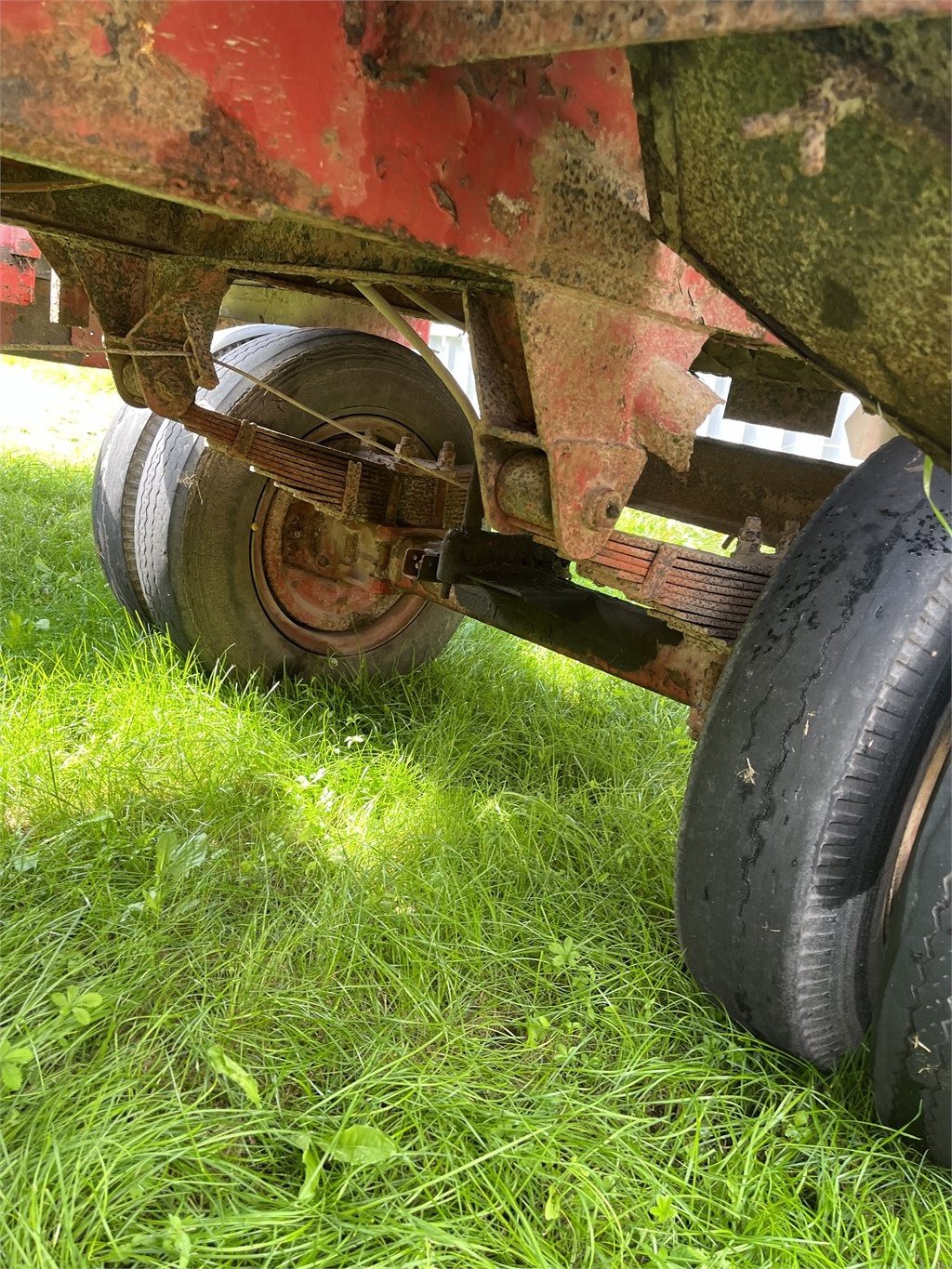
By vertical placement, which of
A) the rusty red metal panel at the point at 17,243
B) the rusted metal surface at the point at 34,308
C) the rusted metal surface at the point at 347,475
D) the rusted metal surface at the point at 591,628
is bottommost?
the rusted metal surface at the point at 591,628

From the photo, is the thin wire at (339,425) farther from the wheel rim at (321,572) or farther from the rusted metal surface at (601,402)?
the rusted metal surface at (601,402)

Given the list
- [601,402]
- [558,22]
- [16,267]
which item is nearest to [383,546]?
[16,267]

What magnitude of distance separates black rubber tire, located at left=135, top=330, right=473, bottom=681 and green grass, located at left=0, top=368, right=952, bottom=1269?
143 mm

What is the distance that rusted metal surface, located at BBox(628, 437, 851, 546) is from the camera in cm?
222

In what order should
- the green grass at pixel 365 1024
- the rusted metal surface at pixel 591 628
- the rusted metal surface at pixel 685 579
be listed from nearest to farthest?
the green grass at pixel 365 1024
the rusted metal surface at pixel 685 579
the rusted metal surface at pixel 591 628

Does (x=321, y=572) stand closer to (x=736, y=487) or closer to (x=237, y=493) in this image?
(x=237, y=493)

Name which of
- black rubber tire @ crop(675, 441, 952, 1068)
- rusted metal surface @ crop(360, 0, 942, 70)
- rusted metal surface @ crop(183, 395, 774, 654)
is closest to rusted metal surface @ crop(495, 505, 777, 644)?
rusted metal surface @ crop(183, 395, 774, 654)

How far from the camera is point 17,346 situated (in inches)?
104

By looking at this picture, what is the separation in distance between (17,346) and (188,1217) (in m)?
2.16

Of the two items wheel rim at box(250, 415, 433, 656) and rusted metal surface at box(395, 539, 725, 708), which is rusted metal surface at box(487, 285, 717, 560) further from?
wheel rim at box(250, 415, 433, 656)

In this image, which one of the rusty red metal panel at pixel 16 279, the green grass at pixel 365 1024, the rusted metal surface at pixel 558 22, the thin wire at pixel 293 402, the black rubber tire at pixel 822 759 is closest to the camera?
the rusted metal surface at pixel 558 22

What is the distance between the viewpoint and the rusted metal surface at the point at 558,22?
794 millimetres

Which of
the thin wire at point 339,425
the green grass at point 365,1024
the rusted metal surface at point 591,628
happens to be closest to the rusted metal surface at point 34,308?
the thin wire at point 339,425

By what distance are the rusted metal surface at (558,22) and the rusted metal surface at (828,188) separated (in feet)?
0.22
